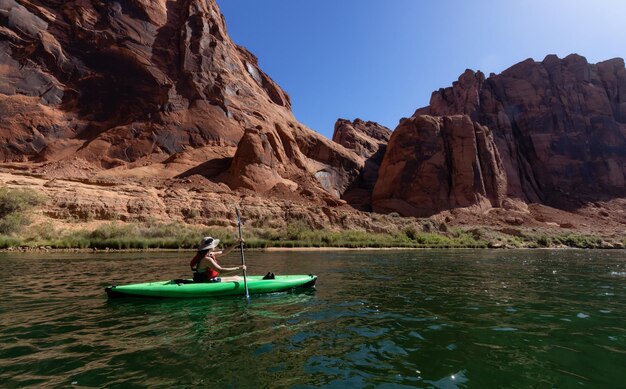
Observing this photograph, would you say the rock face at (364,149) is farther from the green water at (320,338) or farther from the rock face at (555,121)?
the green water at (320,338)

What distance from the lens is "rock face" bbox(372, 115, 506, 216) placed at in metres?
60.3

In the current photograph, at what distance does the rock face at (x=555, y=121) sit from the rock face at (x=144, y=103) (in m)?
29.9

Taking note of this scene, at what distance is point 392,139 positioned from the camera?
6681 cm

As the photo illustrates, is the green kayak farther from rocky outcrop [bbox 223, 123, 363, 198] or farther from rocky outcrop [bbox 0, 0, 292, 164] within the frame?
rocky outcrop [bbox 0, 0, 292, 164]

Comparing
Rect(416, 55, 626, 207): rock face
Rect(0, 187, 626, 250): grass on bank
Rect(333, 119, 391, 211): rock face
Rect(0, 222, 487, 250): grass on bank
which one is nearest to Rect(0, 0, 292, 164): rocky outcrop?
Rect(333, 119, 391, 211): rock face

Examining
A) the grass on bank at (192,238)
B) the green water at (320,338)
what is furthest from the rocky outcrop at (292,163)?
the green water at (320,338)

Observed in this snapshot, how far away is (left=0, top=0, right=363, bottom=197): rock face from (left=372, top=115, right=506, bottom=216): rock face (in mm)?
9723

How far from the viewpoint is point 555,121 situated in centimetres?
8106

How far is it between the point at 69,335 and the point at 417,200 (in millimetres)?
56800

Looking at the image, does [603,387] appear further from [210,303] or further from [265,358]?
[210,303]

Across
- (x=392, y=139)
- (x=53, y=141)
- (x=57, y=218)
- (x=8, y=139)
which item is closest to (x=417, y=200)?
(x=392, y=139)

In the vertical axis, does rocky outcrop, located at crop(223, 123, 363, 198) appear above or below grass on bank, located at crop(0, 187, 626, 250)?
above

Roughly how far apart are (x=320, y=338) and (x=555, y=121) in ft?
294

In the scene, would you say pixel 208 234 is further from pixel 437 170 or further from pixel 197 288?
pixel 437 170
